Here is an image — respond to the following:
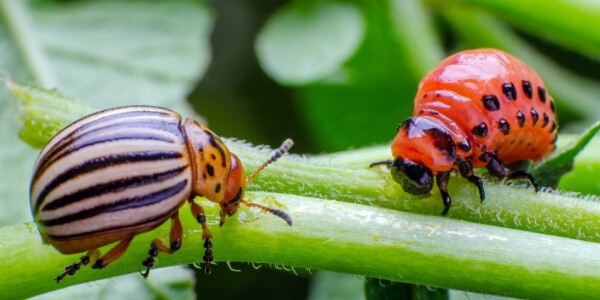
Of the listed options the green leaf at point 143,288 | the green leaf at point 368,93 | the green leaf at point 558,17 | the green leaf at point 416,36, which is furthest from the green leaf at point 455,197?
the green leaf at point 368,93

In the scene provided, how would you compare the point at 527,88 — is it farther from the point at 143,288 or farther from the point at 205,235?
the point at 143,288

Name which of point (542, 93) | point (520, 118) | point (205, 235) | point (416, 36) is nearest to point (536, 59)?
point (416, 36)

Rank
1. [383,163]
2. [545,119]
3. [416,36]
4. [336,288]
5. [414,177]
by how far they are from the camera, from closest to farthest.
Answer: [414,177], [383,163], [545,119], [336,288], [416,36]

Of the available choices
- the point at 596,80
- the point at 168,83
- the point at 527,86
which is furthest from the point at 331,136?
the point at 527,86

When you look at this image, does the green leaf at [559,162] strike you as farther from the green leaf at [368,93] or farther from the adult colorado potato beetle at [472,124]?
the green leaf at [368,93]

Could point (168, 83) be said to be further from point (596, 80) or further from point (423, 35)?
point (596, 80)

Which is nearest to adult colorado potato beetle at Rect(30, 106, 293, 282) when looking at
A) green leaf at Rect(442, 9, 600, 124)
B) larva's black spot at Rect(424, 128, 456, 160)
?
larva's black spot at Rect(424, 128, 456, 160)
